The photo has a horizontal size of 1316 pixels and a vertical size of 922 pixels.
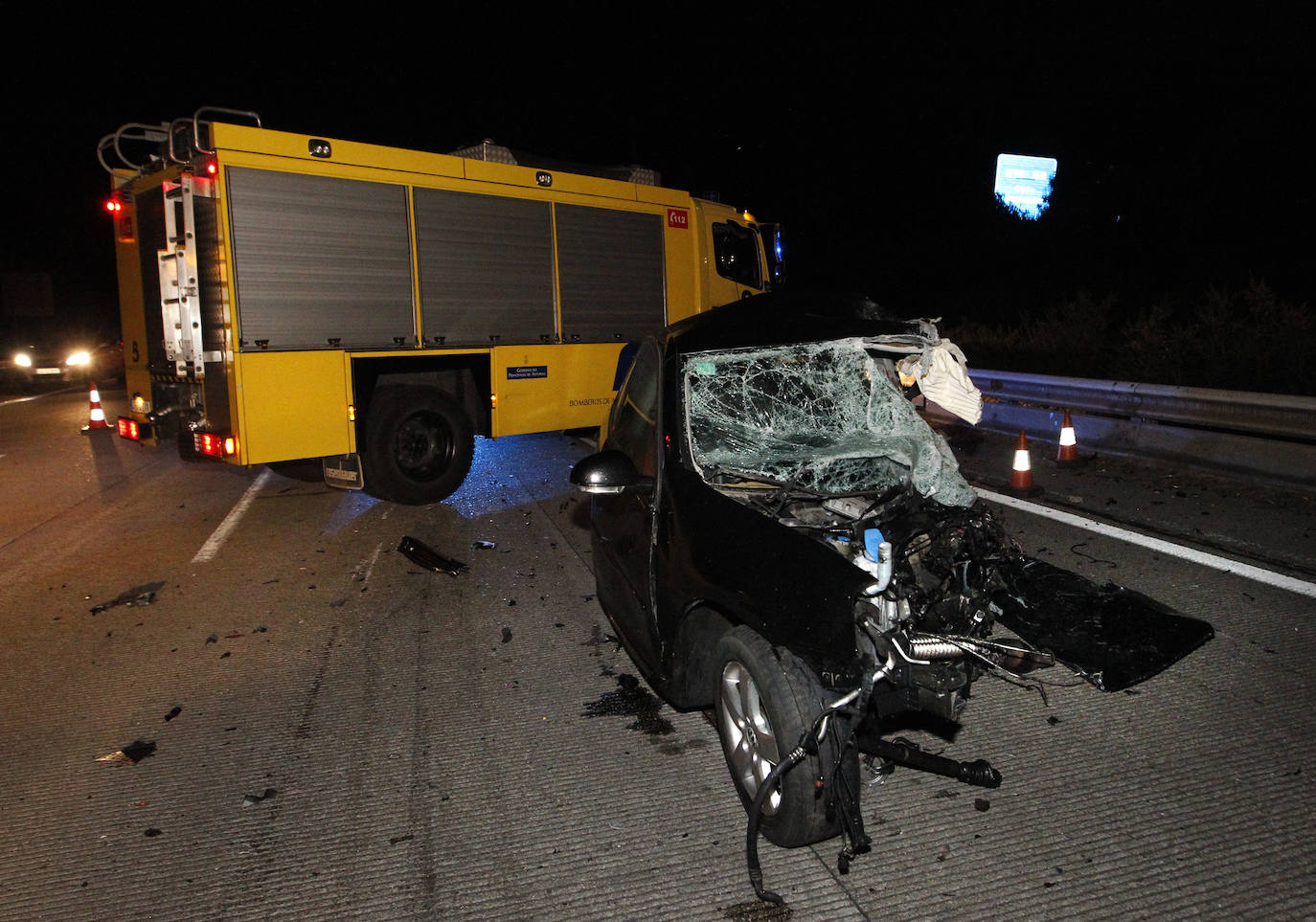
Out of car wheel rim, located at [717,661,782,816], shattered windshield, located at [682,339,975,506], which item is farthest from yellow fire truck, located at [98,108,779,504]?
car wheel rim, located at [717,661,782,816]

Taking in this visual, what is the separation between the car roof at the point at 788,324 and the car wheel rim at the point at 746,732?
4.62 ft

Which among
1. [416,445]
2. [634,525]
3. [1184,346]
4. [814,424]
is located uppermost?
[1184,346]

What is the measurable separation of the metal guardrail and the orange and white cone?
2.41 feet

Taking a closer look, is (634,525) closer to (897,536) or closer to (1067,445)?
(897,536)

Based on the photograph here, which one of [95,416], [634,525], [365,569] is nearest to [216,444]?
[365,569]

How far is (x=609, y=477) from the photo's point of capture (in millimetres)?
3654

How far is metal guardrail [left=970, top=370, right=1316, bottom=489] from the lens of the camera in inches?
312

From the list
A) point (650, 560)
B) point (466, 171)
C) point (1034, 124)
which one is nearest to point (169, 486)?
point (466, 171)

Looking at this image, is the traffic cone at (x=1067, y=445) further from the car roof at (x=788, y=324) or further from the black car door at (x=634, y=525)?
the black car door at (x=634, y=525)

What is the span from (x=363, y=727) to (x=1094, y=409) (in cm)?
901

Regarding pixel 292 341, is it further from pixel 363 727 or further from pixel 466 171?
pixel 363 727

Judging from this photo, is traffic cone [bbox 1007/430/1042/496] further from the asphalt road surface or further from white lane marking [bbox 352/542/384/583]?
white lane marking [bbox 352/542/384/583]

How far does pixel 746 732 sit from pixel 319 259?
6449mm

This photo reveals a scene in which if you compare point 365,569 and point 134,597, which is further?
point 365,569
